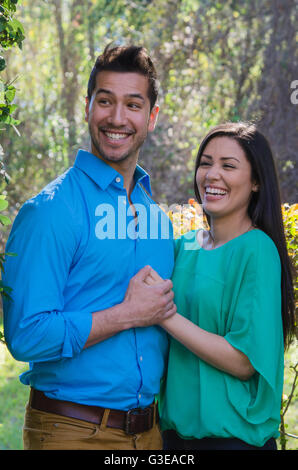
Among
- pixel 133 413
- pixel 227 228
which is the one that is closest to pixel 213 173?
pixel 227 228

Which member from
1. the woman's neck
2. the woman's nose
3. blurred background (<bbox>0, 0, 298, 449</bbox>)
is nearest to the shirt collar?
the woman's nose

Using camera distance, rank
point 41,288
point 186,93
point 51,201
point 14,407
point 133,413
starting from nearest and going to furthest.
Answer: point 41,288
point 51,201
point 133,413
point 14,407
point 186,93

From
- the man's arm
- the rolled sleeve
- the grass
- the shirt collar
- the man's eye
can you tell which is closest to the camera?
the rolled sleeve

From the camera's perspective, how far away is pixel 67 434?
7.16ft

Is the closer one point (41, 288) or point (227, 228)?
point (41, 288)

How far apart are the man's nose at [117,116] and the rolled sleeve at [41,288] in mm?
493

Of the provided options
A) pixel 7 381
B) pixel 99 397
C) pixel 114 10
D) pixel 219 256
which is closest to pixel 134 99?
pixel 219 256

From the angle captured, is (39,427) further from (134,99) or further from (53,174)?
(53,174)

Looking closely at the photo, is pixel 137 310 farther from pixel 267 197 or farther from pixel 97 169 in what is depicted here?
pixel 267 197

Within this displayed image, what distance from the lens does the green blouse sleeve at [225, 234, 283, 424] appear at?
7.45 feet

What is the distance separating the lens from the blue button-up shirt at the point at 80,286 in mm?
2088

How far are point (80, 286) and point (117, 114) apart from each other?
29.6 inches

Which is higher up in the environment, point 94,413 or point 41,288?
point 41,288

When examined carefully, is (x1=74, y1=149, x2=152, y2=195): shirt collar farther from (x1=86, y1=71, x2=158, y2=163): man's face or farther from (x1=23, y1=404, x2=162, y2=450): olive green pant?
(x1=23, y1=404, x2=162, y2=450): olive green pant
